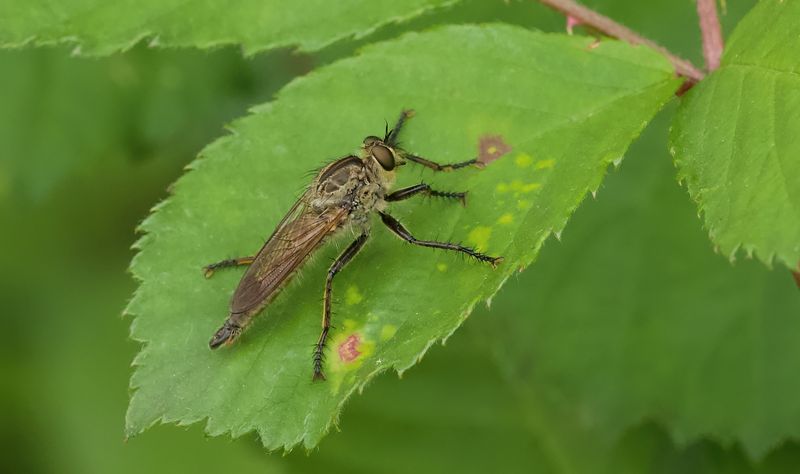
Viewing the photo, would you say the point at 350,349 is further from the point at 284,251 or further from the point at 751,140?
the point at 751,140

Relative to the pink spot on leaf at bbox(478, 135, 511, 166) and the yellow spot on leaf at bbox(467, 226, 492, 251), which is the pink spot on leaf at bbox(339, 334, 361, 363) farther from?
the pink spot on leaf at bbox(478, 135, 511, 166)

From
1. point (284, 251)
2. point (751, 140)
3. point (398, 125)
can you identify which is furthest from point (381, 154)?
point (751, 140)

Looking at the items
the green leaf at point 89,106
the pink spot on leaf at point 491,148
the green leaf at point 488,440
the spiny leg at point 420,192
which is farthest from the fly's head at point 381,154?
the green leaf at point 89,106

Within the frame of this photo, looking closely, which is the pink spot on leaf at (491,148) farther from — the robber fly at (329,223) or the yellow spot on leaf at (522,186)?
the yellow spot on leaf at (522,186)

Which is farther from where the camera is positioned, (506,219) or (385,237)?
(385,237)

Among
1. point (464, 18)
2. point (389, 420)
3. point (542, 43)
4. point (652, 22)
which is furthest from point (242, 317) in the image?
point (652, 22)

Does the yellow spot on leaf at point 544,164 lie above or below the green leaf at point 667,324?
above
